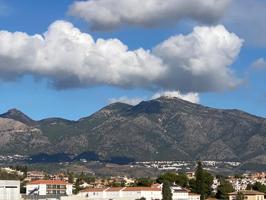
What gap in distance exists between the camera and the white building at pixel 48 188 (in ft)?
573

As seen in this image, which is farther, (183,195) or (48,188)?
(48,188)

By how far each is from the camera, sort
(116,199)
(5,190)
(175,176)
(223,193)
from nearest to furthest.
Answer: (5,190)
(116,199)
(223,193)
(175,176)

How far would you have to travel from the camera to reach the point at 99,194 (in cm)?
17325

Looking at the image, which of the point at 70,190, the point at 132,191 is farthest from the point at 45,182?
the point at 132,191

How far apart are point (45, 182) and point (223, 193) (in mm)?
43047

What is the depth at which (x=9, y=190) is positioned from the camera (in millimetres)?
149000

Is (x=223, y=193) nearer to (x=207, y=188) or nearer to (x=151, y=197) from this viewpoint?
(x=207, y=188)

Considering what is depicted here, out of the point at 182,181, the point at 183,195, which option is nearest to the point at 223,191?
the point at 183,195

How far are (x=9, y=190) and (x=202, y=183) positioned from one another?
4361cm

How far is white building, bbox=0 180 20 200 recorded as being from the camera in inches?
5817

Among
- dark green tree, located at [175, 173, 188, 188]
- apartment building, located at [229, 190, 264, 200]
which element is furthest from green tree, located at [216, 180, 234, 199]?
dark green tree, located at [175, 173, 188, 188]

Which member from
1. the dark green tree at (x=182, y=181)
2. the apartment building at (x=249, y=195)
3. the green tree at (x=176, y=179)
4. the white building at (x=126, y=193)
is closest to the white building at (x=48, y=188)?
the white building at (x=126, y=193)

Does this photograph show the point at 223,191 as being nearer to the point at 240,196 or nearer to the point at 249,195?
the point at 249,195

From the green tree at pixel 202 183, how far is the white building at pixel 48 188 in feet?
102
